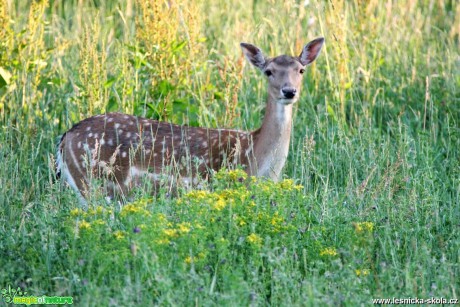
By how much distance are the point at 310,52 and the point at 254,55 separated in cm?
42

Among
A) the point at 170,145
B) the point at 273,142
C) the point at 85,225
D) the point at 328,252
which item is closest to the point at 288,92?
the point at 273,142

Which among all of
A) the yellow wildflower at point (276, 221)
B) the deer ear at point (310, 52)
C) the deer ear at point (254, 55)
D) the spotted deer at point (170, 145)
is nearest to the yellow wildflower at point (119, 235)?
the yellow wildflower at point (276, 221)

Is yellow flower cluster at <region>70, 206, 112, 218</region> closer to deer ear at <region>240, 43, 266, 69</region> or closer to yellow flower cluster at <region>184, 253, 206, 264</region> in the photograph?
yellow flower cluster at <region>184, 253, 206, 264</region>

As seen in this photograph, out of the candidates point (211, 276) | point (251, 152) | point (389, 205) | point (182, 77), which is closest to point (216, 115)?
point (182, 77)

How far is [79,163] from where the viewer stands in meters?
6.68

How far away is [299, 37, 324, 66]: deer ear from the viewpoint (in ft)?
23.5

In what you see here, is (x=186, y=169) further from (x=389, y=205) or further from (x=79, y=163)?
(x=389, y=205)

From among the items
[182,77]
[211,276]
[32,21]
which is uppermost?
[32,21]

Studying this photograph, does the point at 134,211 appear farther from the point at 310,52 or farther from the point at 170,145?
the point at 310,52

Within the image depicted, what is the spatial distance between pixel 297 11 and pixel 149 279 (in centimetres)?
537

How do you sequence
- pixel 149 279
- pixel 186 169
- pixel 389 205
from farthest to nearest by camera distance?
pixel 186 169, pixel 389 205, pixel 149 279

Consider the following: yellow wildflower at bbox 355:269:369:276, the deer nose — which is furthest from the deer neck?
yellow wildflower at bbox 355:269:369:276

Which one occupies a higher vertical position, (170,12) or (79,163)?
(170,12)

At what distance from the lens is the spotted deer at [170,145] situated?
21.9ft
